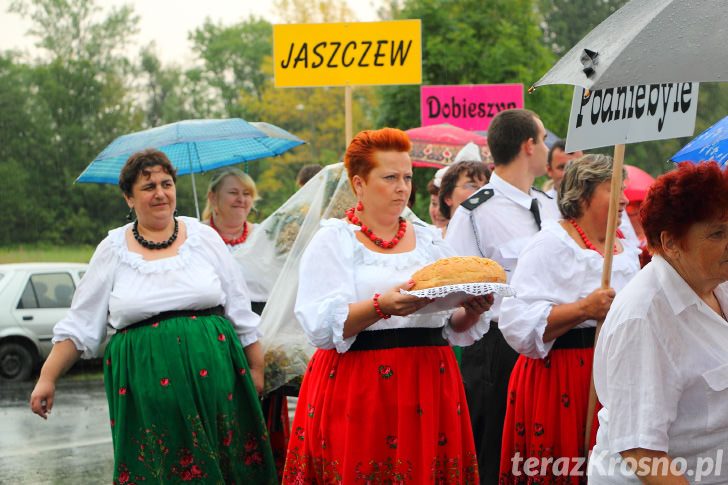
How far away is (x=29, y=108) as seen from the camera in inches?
1519

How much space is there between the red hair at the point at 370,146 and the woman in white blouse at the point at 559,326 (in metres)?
0.83

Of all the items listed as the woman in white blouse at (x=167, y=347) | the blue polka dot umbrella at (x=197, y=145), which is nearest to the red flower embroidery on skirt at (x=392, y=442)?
the woman in white blouse at (x=167, y=347)

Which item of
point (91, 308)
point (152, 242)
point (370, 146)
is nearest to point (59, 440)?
point (91, 308)

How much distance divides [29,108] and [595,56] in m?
39.0

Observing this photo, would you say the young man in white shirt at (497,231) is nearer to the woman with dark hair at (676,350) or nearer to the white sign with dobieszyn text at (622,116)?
the white sign with dobieszyn text at (622,116)

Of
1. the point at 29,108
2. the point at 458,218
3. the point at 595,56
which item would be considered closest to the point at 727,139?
the point at 595,56

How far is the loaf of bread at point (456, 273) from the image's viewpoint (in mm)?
3541

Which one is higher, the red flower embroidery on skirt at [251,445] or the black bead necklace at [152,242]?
the black bead necklace at [152,242]

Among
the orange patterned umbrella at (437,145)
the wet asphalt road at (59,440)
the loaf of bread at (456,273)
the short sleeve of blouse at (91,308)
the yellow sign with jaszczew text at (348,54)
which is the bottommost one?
the wet asphalt road at (59,440)

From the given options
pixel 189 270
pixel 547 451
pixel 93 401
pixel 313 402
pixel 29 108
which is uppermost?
pixel 29 108

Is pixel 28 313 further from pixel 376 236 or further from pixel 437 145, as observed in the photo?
pixel 376 236

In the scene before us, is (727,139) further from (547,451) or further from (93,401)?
(93,401)

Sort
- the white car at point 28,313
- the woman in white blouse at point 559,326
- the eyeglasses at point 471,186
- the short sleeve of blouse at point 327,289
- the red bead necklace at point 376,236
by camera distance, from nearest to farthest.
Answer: the short sleeve of blouse at point 327,289, the red bead necklace at point 376,236, the woman in white blouse at point 559,326, the eyeglasses at point 471,186, the white car at point 28,313

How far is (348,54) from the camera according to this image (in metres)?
6.66
